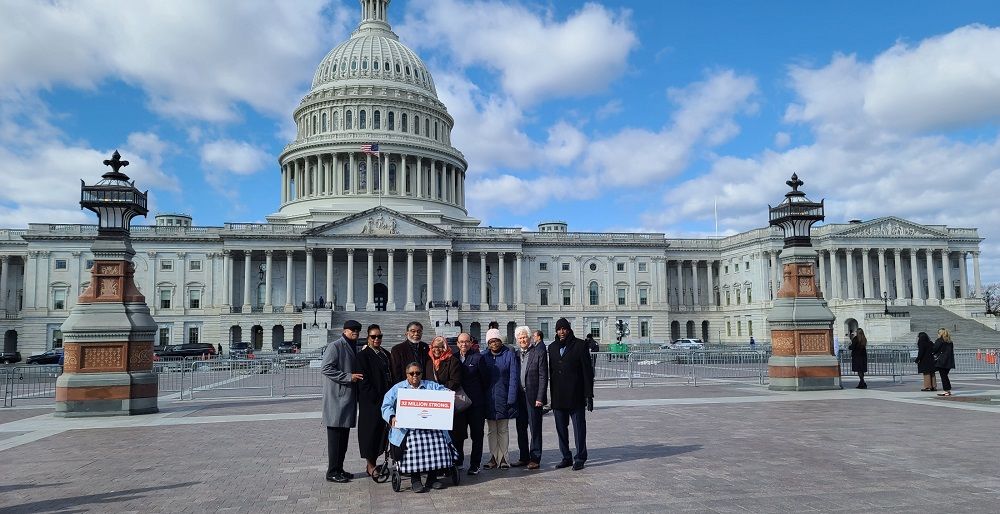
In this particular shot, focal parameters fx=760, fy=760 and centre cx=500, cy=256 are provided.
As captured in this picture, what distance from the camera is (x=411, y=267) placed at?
86000 mm

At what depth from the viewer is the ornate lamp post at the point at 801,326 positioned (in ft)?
85.8

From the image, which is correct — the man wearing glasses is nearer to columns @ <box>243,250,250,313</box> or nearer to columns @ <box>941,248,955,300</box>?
columns @ <box>243,250,250,313</box>

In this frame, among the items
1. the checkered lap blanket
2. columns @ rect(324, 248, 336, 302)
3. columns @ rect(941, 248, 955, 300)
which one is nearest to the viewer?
the checkered lap blanket

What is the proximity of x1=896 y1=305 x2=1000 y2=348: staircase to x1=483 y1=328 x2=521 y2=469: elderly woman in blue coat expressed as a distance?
6658 cm

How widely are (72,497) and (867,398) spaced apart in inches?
870

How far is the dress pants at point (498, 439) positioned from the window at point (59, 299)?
285 ft

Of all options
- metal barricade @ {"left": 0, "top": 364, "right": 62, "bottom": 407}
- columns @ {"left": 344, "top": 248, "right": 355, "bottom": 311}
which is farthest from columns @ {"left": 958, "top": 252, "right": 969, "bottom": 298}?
metal barricade @ {"left": 0, "top": 364, "right": 62, "bottom": 407}

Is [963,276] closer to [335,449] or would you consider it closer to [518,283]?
[518,283]

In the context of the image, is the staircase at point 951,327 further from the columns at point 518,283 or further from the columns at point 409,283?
the columns at point 409,283

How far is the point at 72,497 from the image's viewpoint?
35.8ft

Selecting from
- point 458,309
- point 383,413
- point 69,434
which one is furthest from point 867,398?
point 458,309

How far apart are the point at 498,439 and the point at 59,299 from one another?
288ft

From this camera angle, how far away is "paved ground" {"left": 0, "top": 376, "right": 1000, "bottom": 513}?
10281 mm

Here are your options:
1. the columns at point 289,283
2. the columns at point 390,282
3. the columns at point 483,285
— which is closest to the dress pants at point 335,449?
the columns at point 390,282
